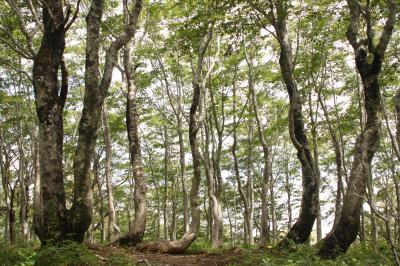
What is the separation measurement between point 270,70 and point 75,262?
16632mm

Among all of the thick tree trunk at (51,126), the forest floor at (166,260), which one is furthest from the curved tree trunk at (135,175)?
the thick tree trunk at (51,126)

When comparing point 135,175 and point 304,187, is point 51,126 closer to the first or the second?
point 135,175

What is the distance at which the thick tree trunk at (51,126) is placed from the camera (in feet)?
25.3

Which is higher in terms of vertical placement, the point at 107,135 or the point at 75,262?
the point at 107,135

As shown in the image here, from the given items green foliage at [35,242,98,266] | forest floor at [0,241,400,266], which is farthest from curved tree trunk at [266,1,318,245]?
green foliage at [35,242,98,266]

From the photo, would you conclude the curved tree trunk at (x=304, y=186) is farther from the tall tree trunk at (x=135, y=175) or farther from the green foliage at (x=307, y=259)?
the tall tree trunk at (x=135, y=175)

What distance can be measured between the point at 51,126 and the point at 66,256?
2743mm

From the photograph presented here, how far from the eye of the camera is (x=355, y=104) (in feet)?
70.4

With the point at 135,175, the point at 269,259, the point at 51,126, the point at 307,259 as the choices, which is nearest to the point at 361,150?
the point at 307,259

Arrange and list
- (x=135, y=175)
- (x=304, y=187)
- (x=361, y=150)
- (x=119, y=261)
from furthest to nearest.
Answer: (x=135, y=175) < (x=304, y=187) < (x=361, y=150) < (x=119, y=261)

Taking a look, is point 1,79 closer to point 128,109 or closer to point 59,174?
point 128,109

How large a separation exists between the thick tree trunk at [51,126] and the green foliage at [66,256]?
2.34 ft

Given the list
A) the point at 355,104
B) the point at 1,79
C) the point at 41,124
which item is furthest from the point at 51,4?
the point at 355,104

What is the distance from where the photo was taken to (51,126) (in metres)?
8.02
